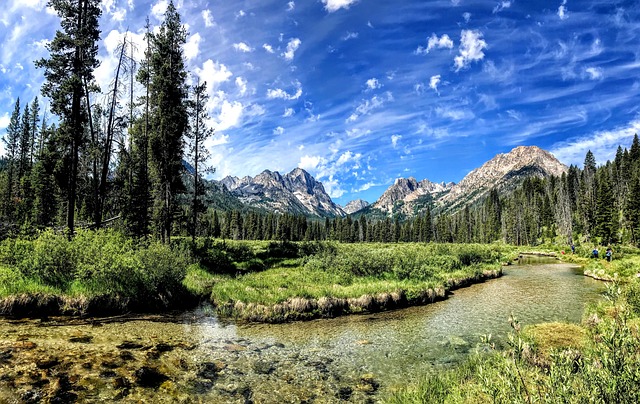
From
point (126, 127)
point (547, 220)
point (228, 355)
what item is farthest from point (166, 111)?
point (547, 220)

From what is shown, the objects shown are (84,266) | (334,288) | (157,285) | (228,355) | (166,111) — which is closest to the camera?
(228,355)

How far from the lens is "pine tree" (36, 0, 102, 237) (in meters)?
22.7

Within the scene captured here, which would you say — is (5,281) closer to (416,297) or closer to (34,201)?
(416,297)

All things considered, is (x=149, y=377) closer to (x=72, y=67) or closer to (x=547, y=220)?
(x=72, y=67)

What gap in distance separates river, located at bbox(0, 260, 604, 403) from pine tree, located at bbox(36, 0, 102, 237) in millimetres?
12737

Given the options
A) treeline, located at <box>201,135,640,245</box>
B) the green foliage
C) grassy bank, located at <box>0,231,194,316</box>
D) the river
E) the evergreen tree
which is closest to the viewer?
the river

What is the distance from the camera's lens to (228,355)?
12.6 meters

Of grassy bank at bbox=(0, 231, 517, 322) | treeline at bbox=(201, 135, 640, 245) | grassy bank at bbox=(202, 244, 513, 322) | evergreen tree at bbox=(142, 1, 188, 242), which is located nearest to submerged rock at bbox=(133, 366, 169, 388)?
grassy bank at bbox=(0, 231, 517, 322)

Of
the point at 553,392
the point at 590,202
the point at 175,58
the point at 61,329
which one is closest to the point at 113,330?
the point at 61,329

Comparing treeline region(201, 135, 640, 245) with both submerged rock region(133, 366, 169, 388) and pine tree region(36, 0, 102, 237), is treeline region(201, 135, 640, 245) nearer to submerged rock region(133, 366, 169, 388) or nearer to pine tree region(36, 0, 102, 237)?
pine tree region(36, 0, 102, 237)

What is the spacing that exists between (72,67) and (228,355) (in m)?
23.7

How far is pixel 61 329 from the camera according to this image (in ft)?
43.6

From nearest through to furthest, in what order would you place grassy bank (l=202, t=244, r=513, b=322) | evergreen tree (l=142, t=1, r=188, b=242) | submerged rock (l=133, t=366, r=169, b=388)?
1. submerged rock (l=133, t=366, r=169, b=388)
2. grassy bank (l=202, t=244, r=513, b=322)
3. evergreen tree (l=142, t=1, r=188, b=242)

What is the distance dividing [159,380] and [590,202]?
125 metres
